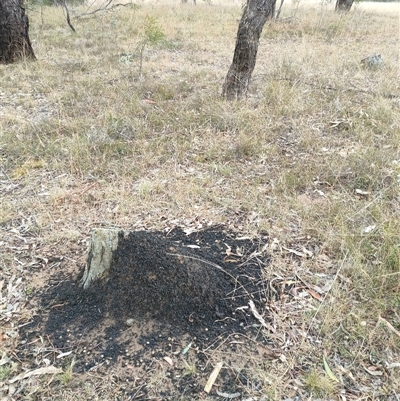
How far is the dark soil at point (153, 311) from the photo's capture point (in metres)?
1.96

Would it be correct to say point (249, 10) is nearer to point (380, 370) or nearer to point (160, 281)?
point (160, 281)

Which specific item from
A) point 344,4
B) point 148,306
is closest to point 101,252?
point 148,306

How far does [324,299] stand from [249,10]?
12.6 ft

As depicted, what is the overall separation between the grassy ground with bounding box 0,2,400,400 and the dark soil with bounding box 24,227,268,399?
0.42ft

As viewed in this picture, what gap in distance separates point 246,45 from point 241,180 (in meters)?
2.30

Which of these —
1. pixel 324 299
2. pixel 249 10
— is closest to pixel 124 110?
pixel 249 10

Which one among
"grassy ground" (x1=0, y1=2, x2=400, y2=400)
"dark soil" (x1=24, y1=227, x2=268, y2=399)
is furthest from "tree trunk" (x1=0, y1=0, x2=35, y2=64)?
"dark soil" (x1=24, y1=227, x2=268, y2=399)

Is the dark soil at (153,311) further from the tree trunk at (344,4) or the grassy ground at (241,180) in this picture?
the tree trunk at (344,4)

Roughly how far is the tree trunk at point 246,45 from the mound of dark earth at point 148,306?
3263 millimetres

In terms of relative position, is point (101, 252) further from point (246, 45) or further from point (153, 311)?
point (246, 45)

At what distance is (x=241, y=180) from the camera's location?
352cm

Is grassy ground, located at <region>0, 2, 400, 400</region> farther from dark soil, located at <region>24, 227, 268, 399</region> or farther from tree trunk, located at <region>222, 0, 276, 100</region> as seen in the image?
tree trunk, located at <region>222, 0, 276, 100</region>

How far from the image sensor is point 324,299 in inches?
89.4

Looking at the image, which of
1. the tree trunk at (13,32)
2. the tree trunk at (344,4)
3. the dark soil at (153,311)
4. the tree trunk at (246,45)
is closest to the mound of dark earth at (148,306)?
the dark soil at (153,311)
